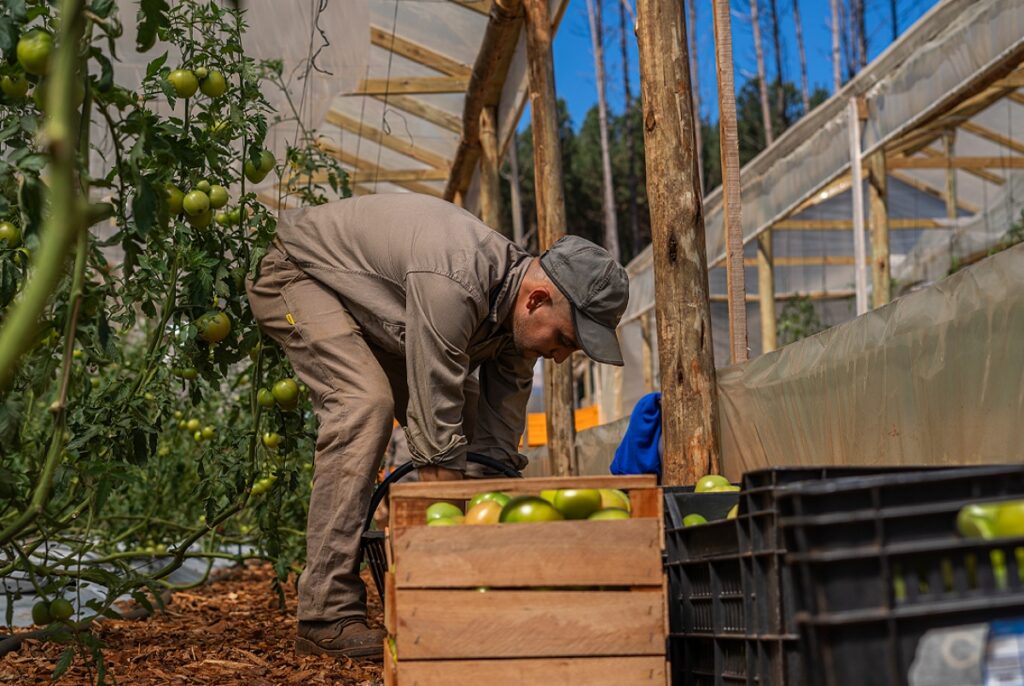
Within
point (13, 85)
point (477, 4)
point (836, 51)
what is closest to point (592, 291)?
point (13, 85)

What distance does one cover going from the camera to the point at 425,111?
957cm

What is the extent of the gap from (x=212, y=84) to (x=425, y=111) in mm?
6473

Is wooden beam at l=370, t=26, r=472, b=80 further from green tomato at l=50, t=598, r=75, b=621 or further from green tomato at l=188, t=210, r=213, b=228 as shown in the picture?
green tomato at l=50, t=598, r=75, b=621

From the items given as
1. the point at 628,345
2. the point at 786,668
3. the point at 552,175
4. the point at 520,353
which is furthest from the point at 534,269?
the point at 628,345

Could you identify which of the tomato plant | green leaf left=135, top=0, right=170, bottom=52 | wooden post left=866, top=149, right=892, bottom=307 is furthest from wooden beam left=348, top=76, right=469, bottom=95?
green leaf left=135, top=0, right=170, bottom=52

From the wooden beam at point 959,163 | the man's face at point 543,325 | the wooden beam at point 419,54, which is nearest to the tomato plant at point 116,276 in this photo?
the man's face at point 543,325

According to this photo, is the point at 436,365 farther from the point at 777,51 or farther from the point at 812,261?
the point at 777,51

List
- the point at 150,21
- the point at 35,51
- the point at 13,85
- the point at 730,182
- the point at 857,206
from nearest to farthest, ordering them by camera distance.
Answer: the point at 150,21 < the point at 35,51 < the point at 13,85 < the point at 730,182 < the point at 857,206

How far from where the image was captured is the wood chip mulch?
302 centimetres

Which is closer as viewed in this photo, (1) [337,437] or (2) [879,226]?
(1) [337,437]

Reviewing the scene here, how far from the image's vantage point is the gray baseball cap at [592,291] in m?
2.98

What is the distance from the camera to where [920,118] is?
7.69 meters

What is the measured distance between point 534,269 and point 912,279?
12.2 meters

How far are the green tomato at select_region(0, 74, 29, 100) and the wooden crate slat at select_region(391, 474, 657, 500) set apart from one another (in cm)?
106
